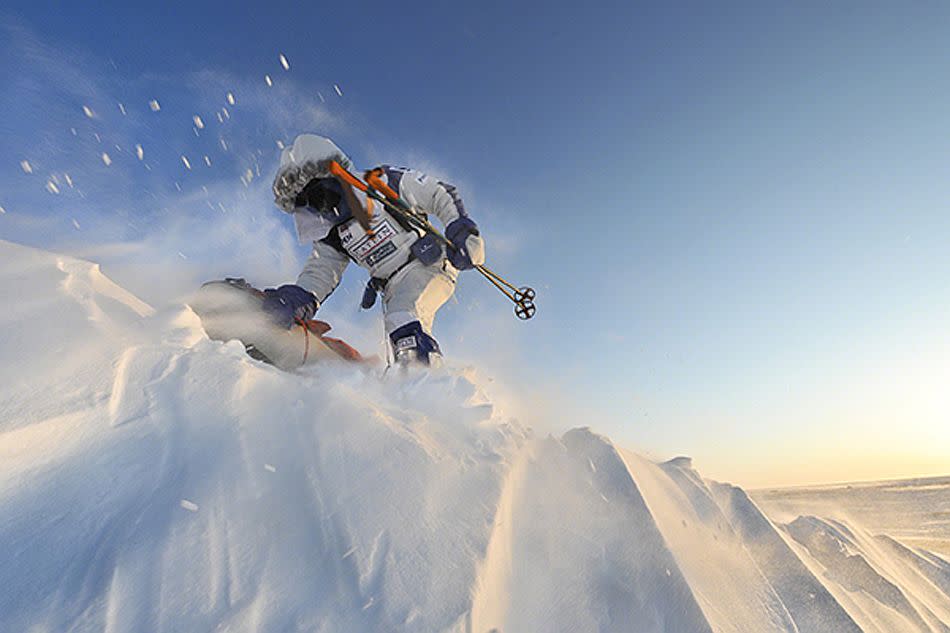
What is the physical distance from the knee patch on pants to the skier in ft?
0.08

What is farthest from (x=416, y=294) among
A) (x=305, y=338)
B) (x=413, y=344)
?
(x=305, y=338)

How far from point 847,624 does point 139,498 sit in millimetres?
1869

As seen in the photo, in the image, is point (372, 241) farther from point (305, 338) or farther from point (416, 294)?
point (305, 338)

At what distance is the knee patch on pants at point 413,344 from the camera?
9.77 ft

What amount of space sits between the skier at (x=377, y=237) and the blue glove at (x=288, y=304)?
0.02m

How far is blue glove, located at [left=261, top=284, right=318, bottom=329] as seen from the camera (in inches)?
116

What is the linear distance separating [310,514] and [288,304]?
85.4 inches

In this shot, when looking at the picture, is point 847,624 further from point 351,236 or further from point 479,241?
point 351,236

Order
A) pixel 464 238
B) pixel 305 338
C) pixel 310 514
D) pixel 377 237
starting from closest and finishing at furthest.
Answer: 1. pixel 310 514
2. pixel 305 338
3. pixel 464 238
4. pixel 377 237

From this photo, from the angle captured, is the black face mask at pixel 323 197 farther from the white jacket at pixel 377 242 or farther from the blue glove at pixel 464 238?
the blue glove at pixel 464 238

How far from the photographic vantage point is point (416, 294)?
3.37 m

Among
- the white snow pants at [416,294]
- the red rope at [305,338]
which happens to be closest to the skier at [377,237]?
the white snow pants at [416,294]

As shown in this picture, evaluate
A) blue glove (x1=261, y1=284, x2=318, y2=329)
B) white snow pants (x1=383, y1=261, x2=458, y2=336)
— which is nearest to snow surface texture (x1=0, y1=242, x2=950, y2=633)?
blue glove (x1=261, y1=284, x2=318, y2=329)

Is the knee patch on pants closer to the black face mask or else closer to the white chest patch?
the white chest patch
